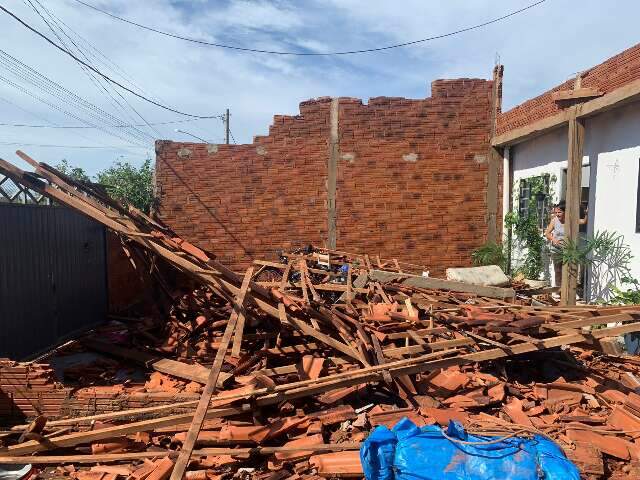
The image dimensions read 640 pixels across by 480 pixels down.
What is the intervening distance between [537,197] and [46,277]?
981 centimetres

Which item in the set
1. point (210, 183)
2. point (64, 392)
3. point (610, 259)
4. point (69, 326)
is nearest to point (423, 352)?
point (64, 392)

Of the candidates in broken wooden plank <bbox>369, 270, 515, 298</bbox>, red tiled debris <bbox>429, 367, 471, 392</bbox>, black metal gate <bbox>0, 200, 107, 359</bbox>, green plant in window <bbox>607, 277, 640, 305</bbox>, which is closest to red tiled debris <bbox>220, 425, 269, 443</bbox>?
red tiled debris <bbox>429, 367, 471, 392</bbox>

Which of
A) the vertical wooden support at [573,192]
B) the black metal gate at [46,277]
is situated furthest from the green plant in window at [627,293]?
the black metal gate at [46,277]

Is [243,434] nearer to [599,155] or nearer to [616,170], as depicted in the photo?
[616,170]

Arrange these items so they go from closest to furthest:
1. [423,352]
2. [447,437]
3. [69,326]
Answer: [447,437] < [423,352] < [69,326]

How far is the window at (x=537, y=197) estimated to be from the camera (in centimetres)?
1044

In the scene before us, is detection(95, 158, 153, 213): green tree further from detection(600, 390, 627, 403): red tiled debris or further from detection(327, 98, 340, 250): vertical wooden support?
detection(600, 390, 627, 403): red tiled debris

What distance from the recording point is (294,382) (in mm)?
4785

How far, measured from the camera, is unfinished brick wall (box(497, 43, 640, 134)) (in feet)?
24.3

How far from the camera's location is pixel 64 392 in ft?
15.5

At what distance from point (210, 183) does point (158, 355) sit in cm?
675

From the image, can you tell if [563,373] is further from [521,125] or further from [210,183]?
[210,183]

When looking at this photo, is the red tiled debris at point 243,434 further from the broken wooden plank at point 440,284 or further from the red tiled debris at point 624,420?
the broken wooden plank at point 440,284

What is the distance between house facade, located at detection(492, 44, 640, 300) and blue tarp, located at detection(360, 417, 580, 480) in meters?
5.58
